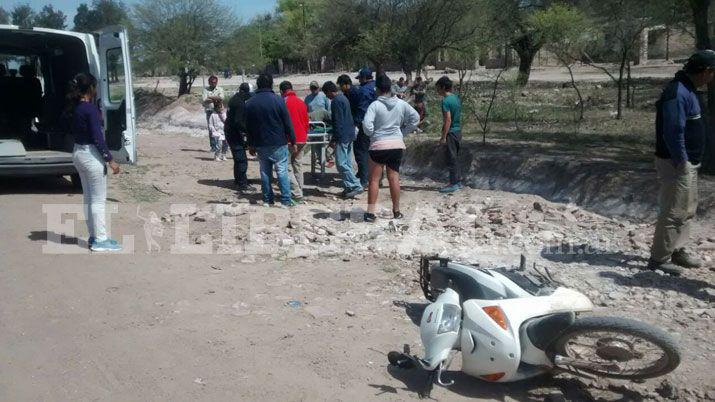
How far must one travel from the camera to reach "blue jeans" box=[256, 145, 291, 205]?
9.56 metres

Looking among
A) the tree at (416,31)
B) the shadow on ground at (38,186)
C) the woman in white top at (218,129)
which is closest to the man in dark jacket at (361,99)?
the shadow on ground at (38,186)

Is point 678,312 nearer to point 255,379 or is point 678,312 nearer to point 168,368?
point 255,379

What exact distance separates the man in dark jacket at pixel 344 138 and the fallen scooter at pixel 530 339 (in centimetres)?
624

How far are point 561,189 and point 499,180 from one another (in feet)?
4.66

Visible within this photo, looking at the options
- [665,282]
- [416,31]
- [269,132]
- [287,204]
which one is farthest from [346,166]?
[416,31]

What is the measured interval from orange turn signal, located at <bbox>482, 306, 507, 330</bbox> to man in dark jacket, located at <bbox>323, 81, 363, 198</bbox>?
21.3 feet

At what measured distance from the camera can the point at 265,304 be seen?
19.3 feet

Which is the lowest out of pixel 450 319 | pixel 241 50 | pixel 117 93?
pixel 450 319

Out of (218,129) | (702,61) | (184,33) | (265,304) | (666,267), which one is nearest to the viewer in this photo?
(265,304)

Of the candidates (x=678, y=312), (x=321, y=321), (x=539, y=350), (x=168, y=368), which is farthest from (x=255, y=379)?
(x=678, y=312)

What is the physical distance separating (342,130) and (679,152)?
5243 millimetres

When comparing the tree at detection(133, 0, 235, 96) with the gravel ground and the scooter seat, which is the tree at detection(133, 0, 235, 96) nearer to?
the gravel ground

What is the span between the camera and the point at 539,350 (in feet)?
13.6

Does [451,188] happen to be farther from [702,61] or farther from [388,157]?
[702,61]
